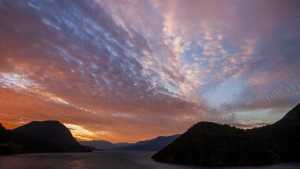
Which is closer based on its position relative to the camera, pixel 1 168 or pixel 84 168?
pixel 1 168

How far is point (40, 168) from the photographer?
15100 cm

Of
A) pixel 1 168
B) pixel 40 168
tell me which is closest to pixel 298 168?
pixel 40 168

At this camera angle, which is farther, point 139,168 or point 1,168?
point 139,168

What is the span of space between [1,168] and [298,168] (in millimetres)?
172839

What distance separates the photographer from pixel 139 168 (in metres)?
163

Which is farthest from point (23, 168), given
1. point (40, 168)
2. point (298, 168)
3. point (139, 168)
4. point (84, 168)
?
point (298, 168)

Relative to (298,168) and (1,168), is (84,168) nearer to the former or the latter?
(1,168)

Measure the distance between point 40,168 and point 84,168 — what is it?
91.4ft

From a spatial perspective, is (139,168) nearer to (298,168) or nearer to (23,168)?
(23,168)

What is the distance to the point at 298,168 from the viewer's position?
166m

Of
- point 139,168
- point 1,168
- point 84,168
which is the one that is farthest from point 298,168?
point 1,168

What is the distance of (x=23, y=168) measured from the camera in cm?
15125

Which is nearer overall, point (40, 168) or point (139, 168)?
point (40, 168)

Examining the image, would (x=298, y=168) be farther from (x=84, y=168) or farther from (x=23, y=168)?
(x=23, y=168)
